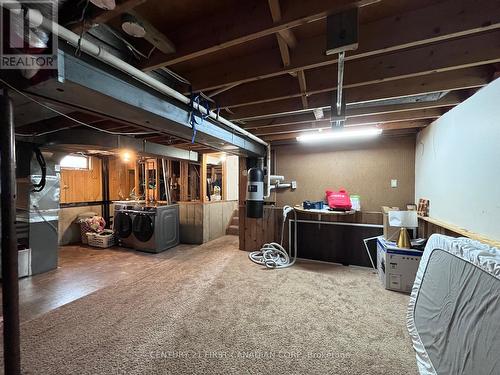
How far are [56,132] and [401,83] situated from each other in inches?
177

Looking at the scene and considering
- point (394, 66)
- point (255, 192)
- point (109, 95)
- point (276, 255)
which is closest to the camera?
point (109, 95)

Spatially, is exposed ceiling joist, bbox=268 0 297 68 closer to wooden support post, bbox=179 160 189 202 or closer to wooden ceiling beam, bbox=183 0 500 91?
wooden ceiling beam, bbox=183 0 500 91

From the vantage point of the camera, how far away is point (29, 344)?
1.81 metres

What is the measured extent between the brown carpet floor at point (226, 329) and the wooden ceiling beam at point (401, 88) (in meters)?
2.18

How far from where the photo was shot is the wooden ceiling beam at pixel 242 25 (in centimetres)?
110

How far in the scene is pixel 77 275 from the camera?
3.35 meters

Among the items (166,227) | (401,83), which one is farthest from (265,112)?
(166,227)

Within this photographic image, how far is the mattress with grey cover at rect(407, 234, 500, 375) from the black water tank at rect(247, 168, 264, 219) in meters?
2.47

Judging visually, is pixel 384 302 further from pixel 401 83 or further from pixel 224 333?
pixel 401 83

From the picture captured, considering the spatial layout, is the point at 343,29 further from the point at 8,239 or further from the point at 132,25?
the point at 8,239

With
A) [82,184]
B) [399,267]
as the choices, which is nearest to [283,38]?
[399,267]

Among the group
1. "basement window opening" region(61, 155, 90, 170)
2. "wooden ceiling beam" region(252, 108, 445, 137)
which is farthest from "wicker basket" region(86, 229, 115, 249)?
"wooden ceiling beam" region(252, 108, 445, 137)

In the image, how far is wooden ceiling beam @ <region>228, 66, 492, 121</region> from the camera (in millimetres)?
1904

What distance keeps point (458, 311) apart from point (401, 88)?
186 centimetres
